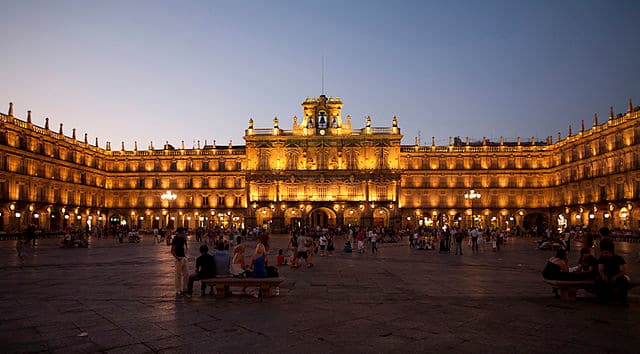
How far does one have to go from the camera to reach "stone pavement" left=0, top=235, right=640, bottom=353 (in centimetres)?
782

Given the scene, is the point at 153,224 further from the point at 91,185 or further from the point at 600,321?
the point at 600,321

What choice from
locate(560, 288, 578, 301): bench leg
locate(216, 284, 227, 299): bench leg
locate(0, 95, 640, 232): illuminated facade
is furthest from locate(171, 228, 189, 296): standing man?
locate(0, 95, 640, 232): illuminated facade

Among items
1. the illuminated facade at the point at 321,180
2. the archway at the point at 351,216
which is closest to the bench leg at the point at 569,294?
the illuminated facade at the point at 321,180

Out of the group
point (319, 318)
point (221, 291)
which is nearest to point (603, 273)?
point (319, 318)

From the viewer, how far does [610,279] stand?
11.0 meters

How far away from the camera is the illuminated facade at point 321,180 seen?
61.8 metres

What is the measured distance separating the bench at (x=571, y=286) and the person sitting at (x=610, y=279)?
0.63 feet

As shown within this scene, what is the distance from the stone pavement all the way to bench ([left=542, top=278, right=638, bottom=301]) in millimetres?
258

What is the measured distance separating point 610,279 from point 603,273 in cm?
17

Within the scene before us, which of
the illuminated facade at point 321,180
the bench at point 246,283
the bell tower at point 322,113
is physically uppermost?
the bell tower at point 322,113

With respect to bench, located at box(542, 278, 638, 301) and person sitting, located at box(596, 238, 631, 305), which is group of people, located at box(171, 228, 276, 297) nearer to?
bench, located at box(542, 278, 638, 301)

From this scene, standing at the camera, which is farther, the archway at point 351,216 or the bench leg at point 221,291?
the archway at point 351,216

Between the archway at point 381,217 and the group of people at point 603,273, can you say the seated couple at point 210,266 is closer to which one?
the group of people at point 603,273

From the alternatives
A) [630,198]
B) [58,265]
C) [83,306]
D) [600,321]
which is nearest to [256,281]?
[83,306]
